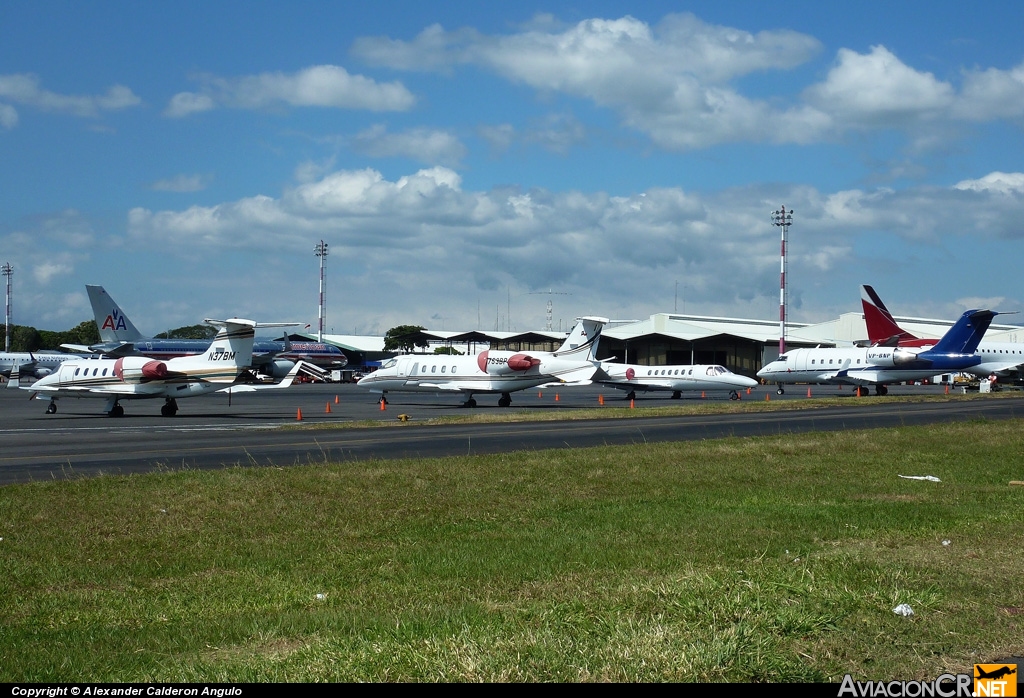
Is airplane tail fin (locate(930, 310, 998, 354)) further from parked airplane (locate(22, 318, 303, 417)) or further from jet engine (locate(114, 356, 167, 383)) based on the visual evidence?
jet engine (locate(114, 356, 167, 383))

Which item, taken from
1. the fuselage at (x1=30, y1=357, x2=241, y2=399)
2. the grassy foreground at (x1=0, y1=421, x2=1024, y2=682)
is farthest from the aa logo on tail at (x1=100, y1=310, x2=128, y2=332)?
the grassy foreground at (x1=0, y1=421, x2=1024, y2=682)

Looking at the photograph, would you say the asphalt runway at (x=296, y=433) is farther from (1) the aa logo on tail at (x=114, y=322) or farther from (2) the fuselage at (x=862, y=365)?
(1) the aa logo on tail at (x=114, y=322)

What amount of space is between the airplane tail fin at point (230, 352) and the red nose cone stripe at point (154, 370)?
362 millimetres

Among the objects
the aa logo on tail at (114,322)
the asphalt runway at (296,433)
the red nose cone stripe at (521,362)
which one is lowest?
the asphalt runway at (296,433)

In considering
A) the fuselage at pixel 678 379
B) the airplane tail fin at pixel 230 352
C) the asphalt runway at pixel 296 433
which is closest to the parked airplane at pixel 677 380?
the fuselage at pixel 678 379

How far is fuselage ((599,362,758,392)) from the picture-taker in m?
58.2

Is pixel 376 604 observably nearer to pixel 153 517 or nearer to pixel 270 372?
pixel 153 517

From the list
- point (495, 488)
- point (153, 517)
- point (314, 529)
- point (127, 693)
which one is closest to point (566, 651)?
point (127, 693)

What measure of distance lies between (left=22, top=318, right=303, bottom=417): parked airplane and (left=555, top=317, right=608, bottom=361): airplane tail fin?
1757cm

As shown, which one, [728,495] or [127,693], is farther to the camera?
[728,495]

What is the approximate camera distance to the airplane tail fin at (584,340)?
50.7m

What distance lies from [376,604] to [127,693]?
2.99 metres

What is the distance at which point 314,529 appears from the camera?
12000 mm

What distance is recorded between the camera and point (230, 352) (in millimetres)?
39406
